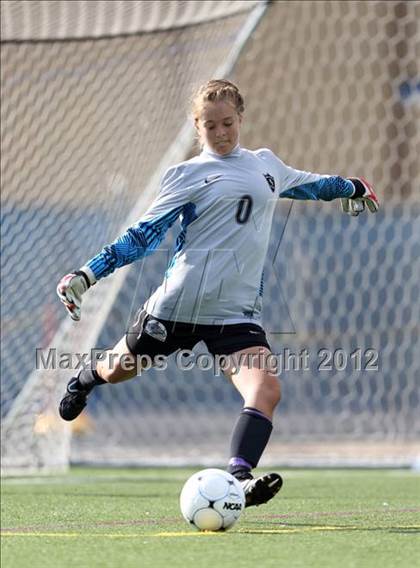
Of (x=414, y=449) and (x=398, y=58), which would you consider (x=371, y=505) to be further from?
(x=398, y=58)

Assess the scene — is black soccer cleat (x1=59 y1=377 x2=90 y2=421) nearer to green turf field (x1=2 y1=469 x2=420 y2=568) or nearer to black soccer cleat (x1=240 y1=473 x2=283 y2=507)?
green turf field (x1=2 y1=469 x2=420 y2=568)

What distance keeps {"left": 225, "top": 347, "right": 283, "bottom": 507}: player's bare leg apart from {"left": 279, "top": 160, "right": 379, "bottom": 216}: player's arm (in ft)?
2.82

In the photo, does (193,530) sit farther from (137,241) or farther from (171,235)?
(171,235)

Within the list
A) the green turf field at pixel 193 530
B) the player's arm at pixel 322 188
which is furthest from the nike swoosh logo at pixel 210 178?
the green turf field at pixel 193 530

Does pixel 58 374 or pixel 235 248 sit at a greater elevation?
pixel 58 374

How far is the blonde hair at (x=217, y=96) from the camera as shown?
16.9ft

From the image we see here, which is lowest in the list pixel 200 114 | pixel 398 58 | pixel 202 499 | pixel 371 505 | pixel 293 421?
pixel 202 499

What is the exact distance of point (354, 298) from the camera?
12.6m

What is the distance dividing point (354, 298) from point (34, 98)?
15.6 feet

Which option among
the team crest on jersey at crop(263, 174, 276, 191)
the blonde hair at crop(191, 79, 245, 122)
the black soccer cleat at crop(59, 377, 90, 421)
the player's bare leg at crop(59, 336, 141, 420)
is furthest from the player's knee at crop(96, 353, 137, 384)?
the blonde hair at crop(191, 79, 245, 122)

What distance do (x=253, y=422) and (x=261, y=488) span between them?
35cm

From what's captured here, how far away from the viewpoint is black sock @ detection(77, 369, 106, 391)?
5.83 m

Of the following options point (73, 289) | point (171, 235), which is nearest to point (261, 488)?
point (73, 289)

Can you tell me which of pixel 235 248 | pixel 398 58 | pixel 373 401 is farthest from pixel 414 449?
pixel 235 248
